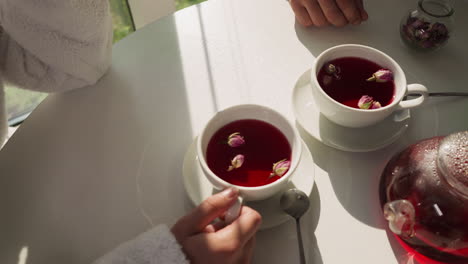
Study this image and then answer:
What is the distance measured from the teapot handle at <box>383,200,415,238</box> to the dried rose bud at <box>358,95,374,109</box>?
6.1 inches

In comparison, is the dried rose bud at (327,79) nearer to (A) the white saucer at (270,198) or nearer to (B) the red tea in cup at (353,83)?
(B) the red tea in cup at (353,83)

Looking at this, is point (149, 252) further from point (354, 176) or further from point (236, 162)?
point (354, 176)

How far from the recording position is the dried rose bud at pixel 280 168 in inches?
20.8

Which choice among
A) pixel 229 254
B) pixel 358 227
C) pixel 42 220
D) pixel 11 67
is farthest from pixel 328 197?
pixel 11 67

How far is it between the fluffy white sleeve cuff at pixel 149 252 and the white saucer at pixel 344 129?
28cm

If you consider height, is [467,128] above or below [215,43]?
below

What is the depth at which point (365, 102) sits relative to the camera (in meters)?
0.59

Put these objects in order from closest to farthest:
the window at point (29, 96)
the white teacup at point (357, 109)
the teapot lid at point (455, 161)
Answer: the teapot lid at point (455, 161) < the white teacup at point (357, 109) < the window at point (29, 96)

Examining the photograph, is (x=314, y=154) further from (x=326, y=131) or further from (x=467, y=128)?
(x=467, y=128)

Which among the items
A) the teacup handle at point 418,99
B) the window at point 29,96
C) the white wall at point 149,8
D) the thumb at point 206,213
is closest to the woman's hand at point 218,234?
the thumb at point 206,213

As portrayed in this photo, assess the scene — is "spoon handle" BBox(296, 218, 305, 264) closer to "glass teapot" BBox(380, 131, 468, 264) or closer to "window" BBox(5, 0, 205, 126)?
"glass teapot" BBox(380, 131, 468, 264)

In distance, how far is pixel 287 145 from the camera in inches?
21.7

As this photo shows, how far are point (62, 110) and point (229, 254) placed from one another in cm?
38

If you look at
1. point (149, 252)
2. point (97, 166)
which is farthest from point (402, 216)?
point (97, 166)
